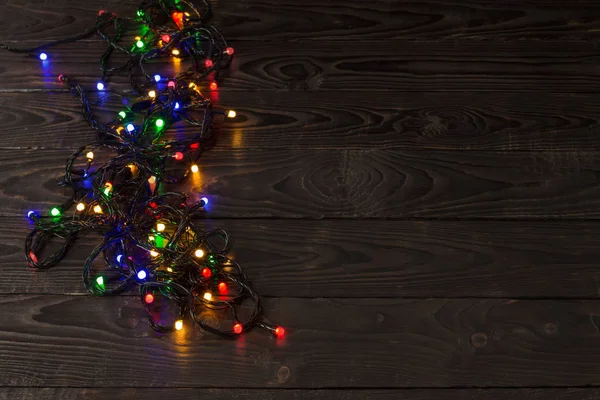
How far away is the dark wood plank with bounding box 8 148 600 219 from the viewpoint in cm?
136

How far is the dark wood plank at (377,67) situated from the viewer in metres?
1.53

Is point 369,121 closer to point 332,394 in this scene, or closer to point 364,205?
point 364,205

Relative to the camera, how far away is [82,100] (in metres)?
1.49

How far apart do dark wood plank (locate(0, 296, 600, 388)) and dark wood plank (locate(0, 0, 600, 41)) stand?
0.69m

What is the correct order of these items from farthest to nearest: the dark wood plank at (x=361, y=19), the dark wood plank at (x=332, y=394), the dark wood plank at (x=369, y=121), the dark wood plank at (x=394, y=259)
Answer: the dark wood plank at (x=361, y=19) < the dark wood plank at (x=369, y=121) < the dark wood plank at (x=394, y=259) < the dark wood plank at (x=332, y=394)

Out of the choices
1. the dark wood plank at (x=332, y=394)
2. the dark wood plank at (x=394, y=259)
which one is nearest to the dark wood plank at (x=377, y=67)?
the dark wood plank at (x=394, y=259)

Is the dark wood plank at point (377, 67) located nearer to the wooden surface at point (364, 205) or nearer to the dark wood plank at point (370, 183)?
the wooden surface at point (364, 205)

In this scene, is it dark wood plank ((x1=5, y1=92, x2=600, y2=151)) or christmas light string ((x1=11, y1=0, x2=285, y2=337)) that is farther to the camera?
dark wood plank ((x1=5, y1=92, x2=600, y2=151))

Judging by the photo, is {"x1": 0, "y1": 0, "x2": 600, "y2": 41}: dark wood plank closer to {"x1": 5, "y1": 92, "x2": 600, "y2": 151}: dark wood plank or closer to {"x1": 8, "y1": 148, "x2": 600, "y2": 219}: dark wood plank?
{"x1": 5, "y1": 92, "x2": 600, "y2": 151}: dark wood plank

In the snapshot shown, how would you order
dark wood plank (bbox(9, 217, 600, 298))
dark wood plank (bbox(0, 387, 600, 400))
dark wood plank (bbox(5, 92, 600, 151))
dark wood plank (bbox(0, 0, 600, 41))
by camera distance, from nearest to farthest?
1. dark wood plank (bbox(0, 387, 600, 400))
2. dark wood plank (bbox(9, 217, 600, 298))
3. dark wood plank (bbox(5, 92, 600, 151))
4. dark wood plank (bbox(0, 0, 600, 41))

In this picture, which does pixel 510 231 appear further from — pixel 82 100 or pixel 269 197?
pixel 82 100

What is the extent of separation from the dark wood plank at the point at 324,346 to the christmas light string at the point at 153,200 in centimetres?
4

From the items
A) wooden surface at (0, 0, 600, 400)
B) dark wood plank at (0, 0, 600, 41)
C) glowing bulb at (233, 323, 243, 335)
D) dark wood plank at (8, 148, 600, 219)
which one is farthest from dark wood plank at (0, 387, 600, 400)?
dark wood plank at (0, 0, 600, 41)

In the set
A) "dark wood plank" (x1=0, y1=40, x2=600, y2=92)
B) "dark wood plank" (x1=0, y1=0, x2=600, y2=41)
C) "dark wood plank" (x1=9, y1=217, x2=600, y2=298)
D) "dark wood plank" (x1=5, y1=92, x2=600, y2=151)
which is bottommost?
"dark wood plank" (x1=9, y1=217, x2=600, y2=298)
